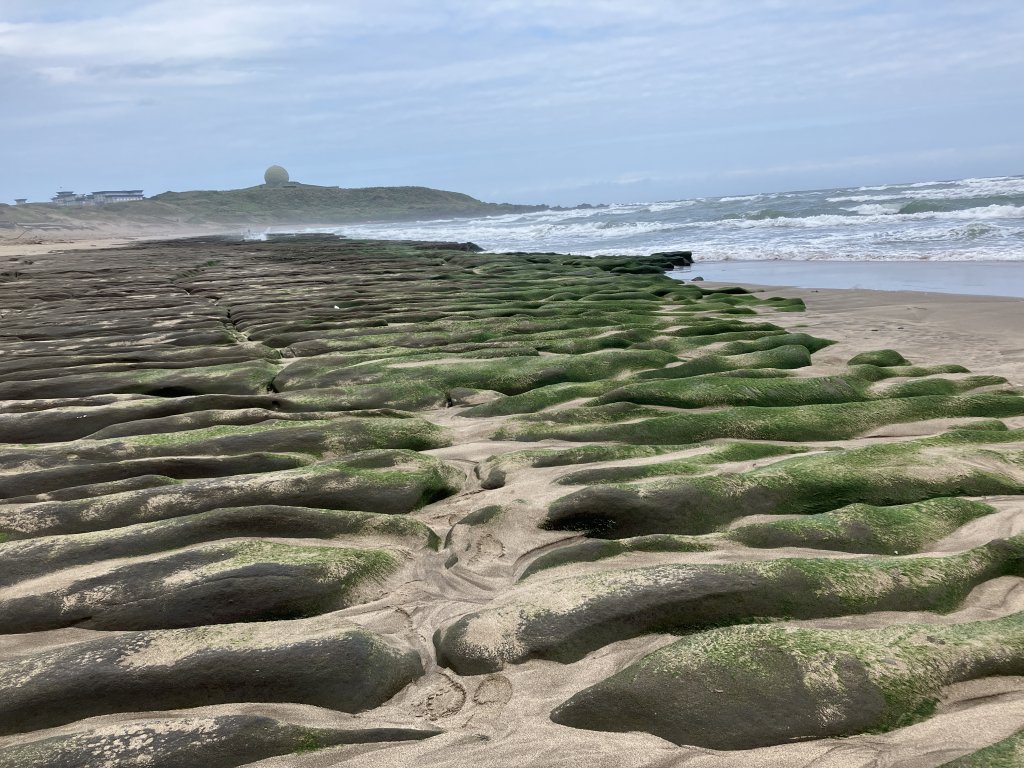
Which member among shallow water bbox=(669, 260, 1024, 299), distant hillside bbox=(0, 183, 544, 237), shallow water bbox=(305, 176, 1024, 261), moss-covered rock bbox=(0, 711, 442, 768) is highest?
distant hillside bbox=(0, 183, 544, 237)

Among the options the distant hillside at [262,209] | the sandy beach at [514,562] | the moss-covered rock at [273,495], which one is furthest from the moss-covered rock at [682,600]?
the distant hillside at [262,209]

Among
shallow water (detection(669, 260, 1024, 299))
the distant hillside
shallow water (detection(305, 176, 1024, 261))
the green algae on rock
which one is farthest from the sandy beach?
the distant hillside

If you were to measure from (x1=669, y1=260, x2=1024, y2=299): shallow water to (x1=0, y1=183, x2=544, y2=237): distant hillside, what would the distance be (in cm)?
7613

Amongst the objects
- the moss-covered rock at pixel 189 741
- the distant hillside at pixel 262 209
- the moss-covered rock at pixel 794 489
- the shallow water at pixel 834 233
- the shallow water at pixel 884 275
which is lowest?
the moss-covered rock at pixel 189 741

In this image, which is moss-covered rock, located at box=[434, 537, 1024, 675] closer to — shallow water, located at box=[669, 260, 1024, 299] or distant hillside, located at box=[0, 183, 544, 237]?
shallow water, located at box=[669, 260, 1024, 299]

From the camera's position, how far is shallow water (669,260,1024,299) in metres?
15.8

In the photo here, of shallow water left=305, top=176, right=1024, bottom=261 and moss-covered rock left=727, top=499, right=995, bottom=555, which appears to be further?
shallow water left=305, top=176, right=1024, bottom=261

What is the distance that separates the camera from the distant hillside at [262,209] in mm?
89000

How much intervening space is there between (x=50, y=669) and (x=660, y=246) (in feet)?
109

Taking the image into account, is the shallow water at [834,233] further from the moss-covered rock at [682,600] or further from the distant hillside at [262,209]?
the distant hillside at [262,209]

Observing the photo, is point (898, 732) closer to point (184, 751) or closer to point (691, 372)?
point (184, 751)

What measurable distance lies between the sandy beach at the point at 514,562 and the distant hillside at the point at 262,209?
279ft

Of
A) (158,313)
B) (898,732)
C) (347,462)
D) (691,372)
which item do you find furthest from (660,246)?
(898,732)

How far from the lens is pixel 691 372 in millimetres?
8078
